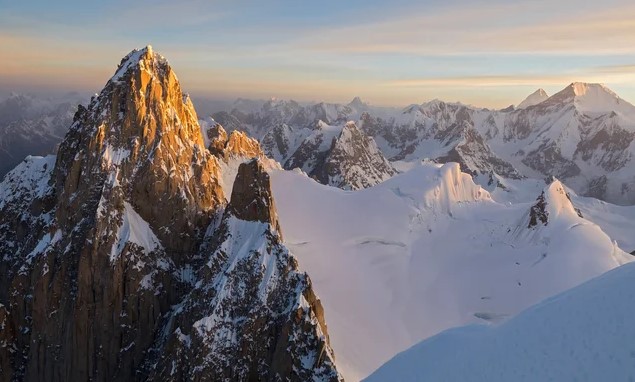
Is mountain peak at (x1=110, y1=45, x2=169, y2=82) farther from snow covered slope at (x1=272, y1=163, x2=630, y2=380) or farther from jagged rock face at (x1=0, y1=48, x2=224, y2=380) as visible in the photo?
snow covered slope at (x1=272, y1=163, x2=630, y2=380)

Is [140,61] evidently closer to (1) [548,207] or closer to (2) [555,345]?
(2) [555,345]

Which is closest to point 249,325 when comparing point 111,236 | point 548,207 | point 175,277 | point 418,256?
point 175,277

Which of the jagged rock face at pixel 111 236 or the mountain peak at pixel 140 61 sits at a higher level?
the mountain peak at pixel 140 61

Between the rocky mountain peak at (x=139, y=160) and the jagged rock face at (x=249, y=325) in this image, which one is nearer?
the jagged rock face at (x=249, y=325)

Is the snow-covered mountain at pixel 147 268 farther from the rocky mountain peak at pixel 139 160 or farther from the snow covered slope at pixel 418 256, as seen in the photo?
the snow covered slope at pixel 418 256

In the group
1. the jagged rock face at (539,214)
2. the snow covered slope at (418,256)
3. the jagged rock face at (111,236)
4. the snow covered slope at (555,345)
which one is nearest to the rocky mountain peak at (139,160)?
the jagged rock face at (111,236)

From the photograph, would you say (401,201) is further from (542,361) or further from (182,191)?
(542,361)
